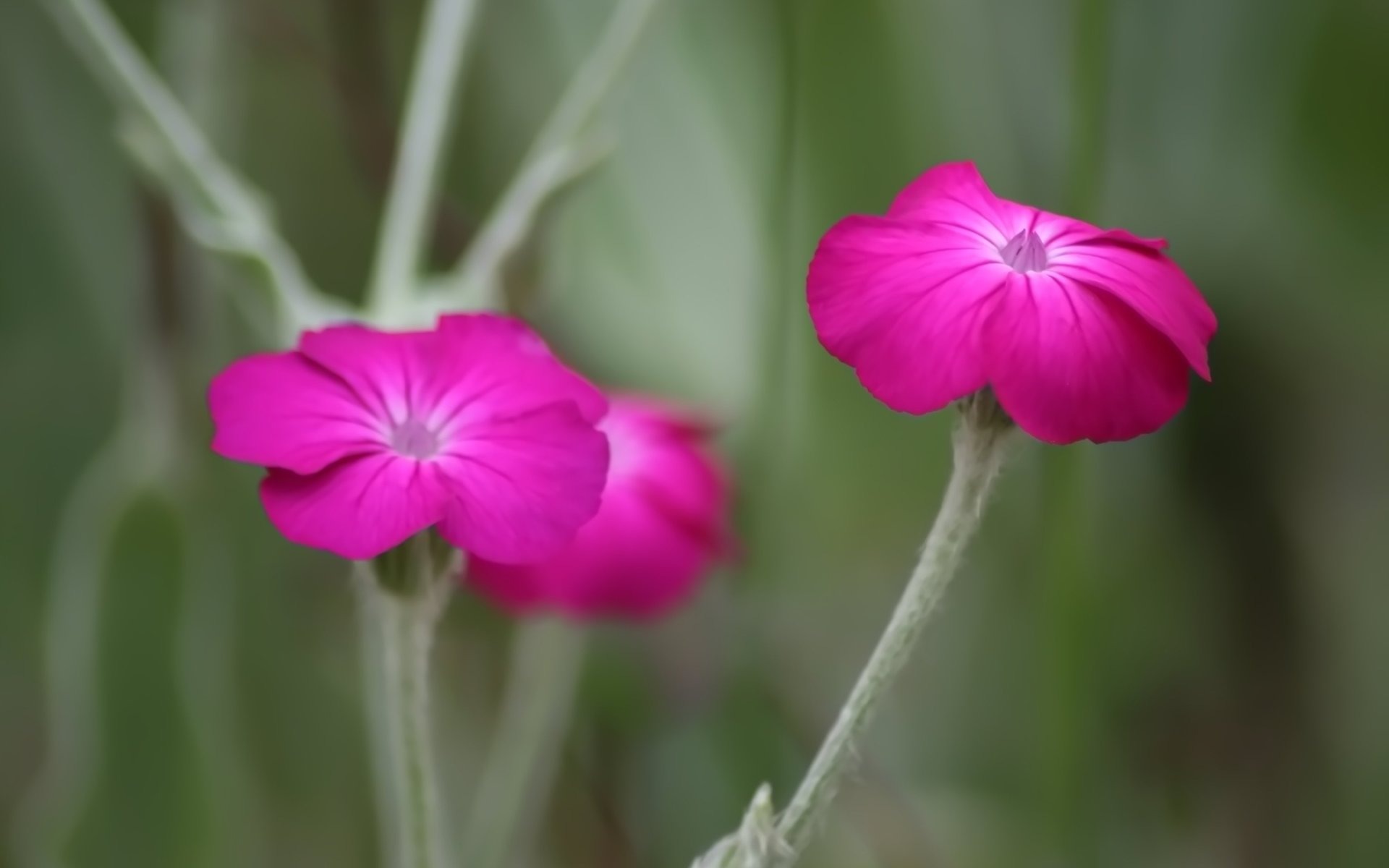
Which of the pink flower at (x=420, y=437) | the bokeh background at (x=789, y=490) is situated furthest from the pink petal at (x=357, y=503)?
the bokeh background at (x=789, y=490)

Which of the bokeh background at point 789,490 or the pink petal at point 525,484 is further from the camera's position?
the bokeh background at point 789,490

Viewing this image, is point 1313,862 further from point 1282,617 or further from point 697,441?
point 697,441

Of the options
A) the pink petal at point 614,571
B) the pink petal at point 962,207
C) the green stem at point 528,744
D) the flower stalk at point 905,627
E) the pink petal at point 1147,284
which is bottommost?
the green stem at point 528,744

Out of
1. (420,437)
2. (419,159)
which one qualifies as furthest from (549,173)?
(420,437)

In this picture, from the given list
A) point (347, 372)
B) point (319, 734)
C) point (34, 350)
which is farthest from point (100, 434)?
point (347, 372)

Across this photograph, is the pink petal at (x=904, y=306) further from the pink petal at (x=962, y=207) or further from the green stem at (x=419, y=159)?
the green stem at (x=419, y=159)

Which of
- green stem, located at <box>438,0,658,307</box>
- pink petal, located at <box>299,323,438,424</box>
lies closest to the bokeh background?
green stem, located at <box>438,0,658,307</box>

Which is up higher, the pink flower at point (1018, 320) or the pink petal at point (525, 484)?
the pink flower at point (1018, 320)

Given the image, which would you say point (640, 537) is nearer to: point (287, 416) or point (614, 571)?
point (614, 571)
